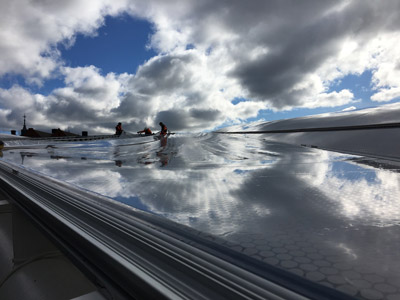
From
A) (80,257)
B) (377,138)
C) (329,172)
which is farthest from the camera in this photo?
(377,138)

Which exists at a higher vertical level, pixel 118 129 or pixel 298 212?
pixel 118 129

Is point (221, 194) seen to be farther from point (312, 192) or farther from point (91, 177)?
point (91, 177)

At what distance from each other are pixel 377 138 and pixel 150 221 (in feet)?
7.98

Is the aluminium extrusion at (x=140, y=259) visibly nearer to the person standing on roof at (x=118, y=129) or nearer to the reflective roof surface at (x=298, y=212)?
the reflective roof surface at (x=298, y=212)

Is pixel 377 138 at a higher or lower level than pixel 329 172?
higher

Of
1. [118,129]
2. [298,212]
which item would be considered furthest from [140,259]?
[118,129]

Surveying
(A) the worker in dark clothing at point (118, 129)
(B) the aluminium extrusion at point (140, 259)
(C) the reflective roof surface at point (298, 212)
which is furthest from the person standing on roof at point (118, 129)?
(B) the aluminium extrusion at point (140, 259)

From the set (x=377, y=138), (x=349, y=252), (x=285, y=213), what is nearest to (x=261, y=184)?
(x=285, y=213)

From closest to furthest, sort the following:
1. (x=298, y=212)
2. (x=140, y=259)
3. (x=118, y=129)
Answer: (x=140, y=259) → (x=298, y=212) → (x=118, y=129)

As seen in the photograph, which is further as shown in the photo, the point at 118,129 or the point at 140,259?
the point at 118,129

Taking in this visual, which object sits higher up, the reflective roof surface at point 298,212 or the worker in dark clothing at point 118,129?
the worker in dark clothing at point 118,129

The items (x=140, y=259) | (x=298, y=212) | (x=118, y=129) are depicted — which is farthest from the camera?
(x=118, y=129)

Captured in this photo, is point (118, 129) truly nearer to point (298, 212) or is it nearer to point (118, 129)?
point (118, 129)

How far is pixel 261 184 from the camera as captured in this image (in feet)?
3.81
